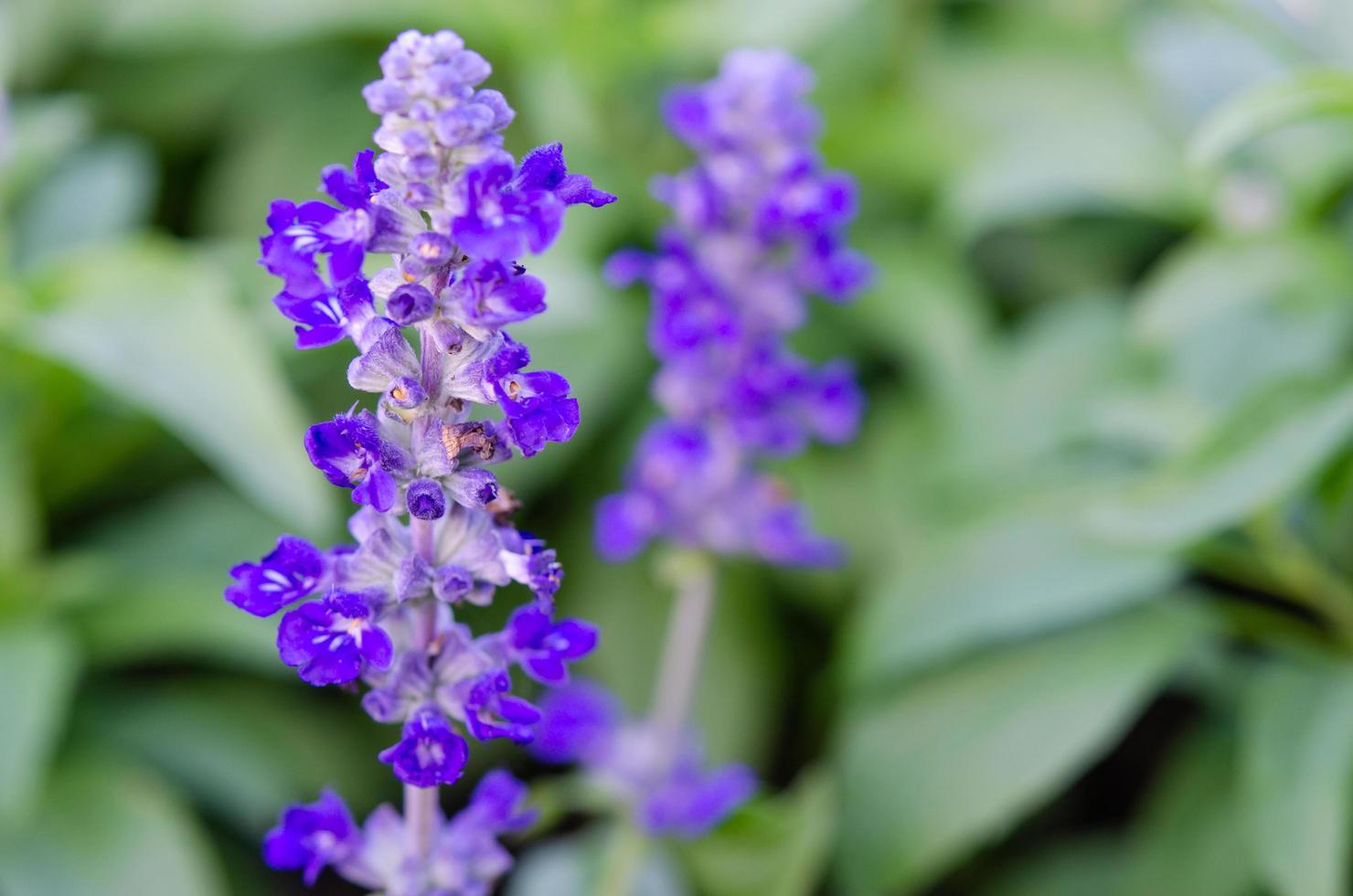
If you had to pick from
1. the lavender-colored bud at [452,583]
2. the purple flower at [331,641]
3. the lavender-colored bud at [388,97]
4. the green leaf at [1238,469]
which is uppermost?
the green leaf at [1238,469]

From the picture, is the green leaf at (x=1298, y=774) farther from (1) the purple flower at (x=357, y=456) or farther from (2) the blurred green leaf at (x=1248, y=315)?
(1) the purple flower at (x=357, y=456)

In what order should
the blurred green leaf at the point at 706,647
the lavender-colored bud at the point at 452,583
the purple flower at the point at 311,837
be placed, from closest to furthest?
the lavender-colored bud at the point at 452,583, the purple flower at the point at 311,837, the blurred green leaf at the point at 706,647

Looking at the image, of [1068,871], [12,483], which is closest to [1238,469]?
[1068,871]

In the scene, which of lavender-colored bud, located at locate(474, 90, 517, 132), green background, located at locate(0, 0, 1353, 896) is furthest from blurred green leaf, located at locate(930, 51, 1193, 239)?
lavender-colored bud, located at locate(474, 90, 517, 132)

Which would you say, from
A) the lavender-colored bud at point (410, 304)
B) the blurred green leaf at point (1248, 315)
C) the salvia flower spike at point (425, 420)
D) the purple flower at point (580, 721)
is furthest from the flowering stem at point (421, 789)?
the blurred green leaf at point (1248, 315)

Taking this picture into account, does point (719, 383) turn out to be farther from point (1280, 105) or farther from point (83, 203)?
point (83, 203)
